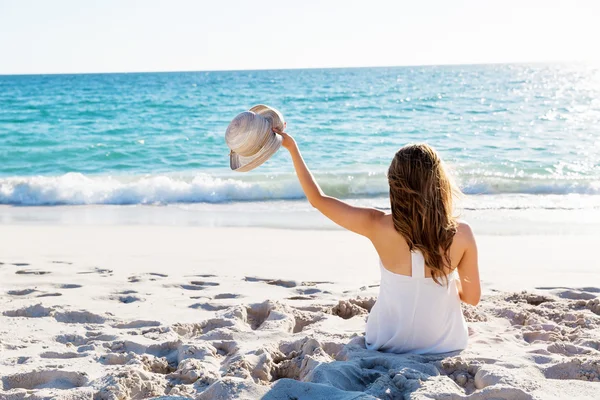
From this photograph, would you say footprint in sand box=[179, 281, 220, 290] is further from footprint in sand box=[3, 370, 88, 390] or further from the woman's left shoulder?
the woman's left shoulder

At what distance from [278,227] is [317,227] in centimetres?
47

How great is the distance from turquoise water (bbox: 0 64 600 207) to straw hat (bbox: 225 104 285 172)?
23.3 feet

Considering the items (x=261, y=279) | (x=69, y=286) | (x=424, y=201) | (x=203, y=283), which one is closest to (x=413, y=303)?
(x=424, y=201)

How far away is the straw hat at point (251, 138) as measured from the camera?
3.11m

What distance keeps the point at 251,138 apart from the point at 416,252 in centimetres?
98

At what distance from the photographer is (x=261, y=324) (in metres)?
3.93

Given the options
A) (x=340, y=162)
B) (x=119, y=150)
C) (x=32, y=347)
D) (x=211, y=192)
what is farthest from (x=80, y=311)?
(x=119, y=150)

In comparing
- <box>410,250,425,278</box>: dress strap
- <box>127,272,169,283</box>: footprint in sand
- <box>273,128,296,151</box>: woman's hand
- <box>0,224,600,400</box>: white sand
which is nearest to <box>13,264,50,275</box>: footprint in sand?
<box>0,224,600,400</box>: white sand

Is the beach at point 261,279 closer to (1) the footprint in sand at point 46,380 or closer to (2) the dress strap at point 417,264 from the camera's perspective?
(1) the footprint in sand at point 46,380

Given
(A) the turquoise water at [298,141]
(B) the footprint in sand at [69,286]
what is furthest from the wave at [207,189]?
(B) the footprint in sand at [69,286]

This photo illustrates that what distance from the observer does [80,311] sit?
409 cm

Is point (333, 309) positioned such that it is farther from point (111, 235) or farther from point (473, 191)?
point (473, 191)

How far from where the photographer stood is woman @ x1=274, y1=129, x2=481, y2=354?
2979 millimetres

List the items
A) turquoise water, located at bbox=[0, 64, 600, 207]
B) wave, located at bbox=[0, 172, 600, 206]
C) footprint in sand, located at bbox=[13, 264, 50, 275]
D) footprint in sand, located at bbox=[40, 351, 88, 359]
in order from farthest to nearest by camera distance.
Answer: turquoise water, located at bbox=[0, 64, 600, 207]
wave, located at bbox=[0, 172, 600, 206]
footprint in sand, located at bbox=[13, 264, 50, 275]
footprint in sand, located at bbox=[40, 351, 88, 359]
